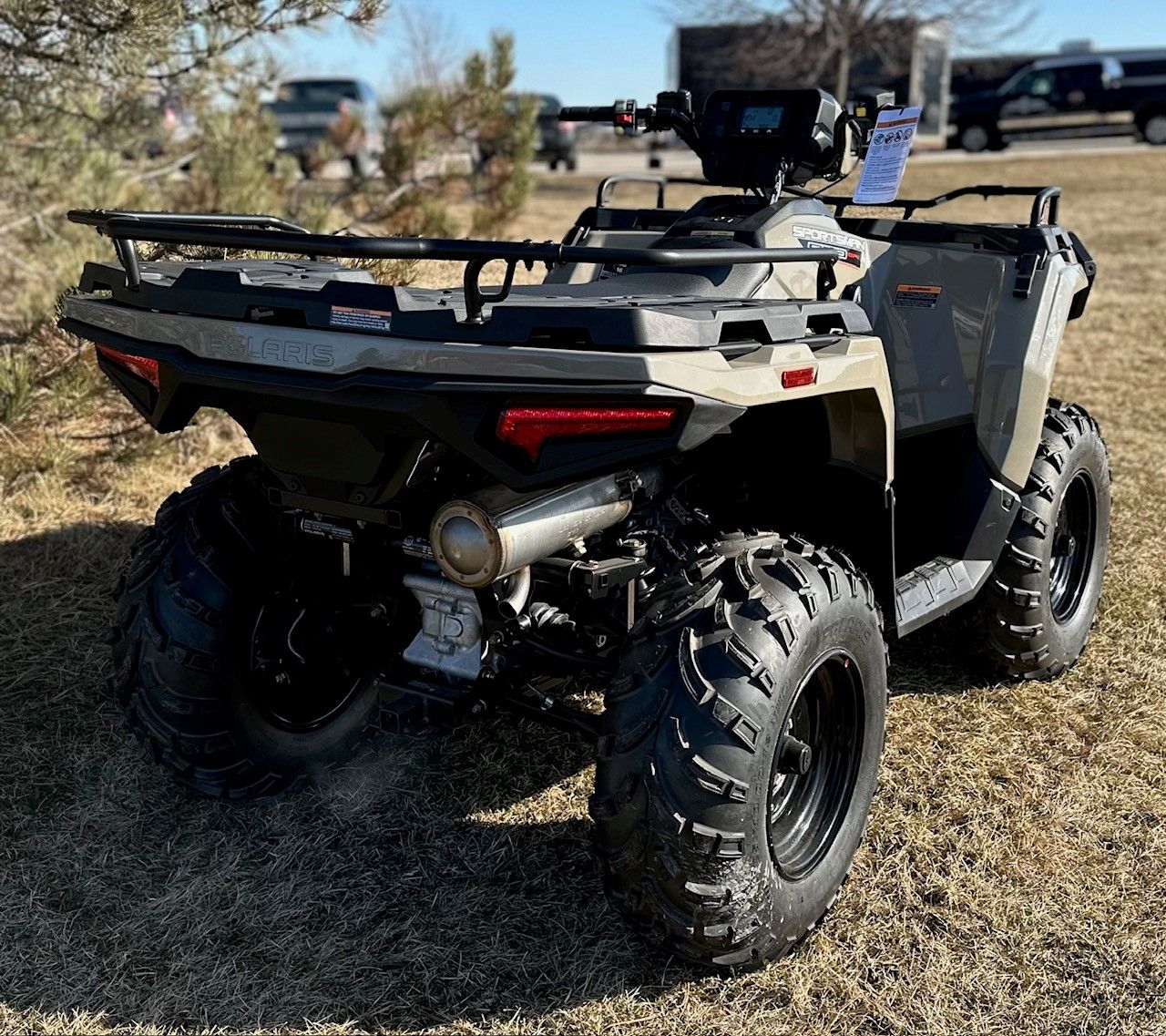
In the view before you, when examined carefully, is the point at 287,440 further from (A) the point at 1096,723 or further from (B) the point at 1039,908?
(A) the point at 1096,723

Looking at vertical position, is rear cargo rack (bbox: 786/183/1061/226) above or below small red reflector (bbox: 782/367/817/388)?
below

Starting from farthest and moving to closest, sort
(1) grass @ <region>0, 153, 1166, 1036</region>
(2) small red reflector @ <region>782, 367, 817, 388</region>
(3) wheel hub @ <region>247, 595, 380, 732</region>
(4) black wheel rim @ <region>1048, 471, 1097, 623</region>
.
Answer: (4) black wheel rim @ <region>1048, 471, 1097, 623</region> → (3) wheel hub @ <region>247, 595, 380, 732</region> → (1) grass @ <region>0, 153, 1166, 1036</region> → (2) small red reflector @ <region>782, 367, 817, 388</region>

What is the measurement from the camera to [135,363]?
8.66 feet

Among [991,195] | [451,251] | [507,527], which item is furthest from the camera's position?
[991,195]

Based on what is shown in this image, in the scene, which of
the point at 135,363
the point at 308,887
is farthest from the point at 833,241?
the point at 308,887

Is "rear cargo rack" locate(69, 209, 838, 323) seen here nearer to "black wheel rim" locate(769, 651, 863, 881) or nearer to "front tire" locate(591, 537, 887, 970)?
"front tire" locate(591, 537, 887, 970)

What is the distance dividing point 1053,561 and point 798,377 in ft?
7.18

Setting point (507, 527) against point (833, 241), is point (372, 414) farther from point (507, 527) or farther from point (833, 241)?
point (833, 241)

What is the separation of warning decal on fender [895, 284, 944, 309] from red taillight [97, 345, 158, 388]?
2.13 metres

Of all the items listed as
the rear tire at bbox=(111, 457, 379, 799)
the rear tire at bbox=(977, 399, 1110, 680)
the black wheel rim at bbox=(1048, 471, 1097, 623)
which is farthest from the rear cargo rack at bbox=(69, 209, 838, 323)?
the black wheel rim at bbox=(1048, 471, 1097, 623)

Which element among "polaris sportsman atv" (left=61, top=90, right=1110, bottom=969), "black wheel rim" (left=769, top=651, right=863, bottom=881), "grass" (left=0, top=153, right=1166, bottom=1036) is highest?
"polaris sportsman atv" (left=61, top=90, right=1110, bottom=969)

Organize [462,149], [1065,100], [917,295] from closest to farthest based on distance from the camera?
1. [917,295]
2. [462,149]
3. [1065,100]

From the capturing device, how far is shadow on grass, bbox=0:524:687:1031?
262 cm

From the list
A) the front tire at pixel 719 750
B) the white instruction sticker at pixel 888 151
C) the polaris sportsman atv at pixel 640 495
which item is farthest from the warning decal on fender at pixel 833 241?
the front tire at pixel 719 750
